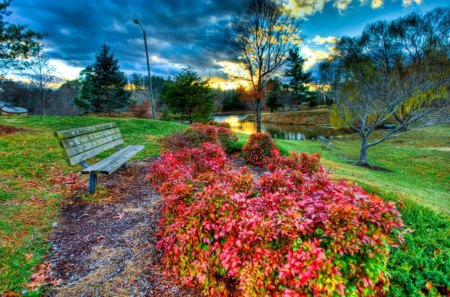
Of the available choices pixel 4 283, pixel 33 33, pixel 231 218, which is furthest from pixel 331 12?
pixel 4 283

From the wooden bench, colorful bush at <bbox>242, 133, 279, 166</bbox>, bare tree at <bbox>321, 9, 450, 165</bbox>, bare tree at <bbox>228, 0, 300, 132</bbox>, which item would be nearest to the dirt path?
the wooden bench

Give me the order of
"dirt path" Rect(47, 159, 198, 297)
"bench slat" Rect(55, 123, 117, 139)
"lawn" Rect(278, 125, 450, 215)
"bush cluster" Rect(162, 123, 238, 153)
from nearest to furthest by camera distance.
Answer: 1. "dirt path" Rect(47, 159, 198, 297)
2. "bench slat" Rect(55, 123, 117, 139)
3. "lawn" Rect(278, 125, 450, 215)
4. "bush cluster" Rect(162, 123, 238, 153)

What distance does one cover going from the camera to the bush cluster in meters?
7.95

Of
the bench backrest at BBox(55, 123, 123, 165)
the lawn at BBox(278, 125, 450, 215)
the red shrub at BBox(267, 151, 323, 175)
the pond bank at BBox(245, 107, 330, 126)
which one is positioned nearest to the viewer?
the bench backrest at BBox(55, 123, 123, 165)

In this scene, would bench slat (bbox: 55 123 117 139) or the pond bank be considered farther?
the pond bank

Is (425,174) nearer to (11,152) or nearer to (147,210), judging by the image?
(147,210)

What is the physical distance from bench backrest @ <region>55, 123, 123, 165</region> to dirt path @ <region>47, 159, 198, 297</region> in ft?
2.76

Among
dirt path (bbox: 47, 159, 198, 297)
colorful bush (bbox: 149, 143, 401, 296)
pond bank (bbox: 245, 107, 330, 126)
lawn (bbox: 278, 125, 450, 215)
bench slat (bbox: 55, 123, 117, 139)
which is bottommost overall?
lawn (bbox: 278, 125, 450, 215)

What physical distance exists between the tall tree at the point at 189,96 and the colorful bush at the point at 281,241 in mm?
18375

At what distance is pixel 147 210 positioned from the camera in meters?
3.59

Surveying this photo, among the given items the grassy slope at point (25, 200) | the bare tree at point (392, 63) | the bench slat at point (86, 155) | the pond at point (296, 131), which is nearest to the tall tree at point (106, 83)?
the pond at point (296, 131)

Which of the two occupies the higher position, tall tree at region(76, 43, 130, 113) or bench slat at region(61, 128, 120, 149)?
tall tree at region(76, 43, 130, 113)

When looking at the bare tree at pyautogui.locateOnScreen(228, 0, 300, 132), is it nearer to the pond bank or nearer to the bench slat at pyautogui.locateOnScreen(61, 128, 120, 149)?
the bench slat at pyautogui.locateOnScreen(61, 128, 120, 149)

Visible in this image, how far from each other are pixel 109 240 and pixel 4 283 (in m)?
0.96
